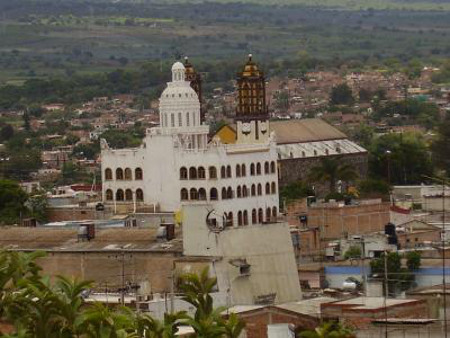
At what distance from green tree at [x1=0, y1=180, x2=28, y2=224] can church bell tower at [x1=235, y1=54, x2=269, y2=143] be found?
7426mm

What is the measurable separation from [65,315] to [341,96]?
439 feet

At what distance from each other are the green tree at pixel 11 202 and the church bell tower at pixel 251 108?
743 centimetres

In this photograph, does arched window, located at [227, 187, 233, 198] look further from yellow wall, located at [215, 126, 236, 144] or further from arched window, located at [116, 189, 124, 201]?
yellow wall, located at [215, 126, 236, 144]

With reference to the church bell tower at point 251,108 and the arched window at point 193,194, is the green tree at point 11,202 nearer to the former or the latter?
the arched window at point 193,194

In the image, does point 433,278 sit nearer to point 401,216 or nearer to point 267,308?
point 267,308

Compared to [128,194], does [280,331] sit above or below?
below

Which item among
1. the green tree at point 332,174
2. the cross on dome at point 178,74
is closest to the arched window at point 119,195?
the cross on dome at point 178,74

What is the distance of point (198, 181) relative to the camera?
70125 millimetres

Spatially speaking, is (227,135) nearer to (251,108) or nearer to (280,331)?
(251,108)

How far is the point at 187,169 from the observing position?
70.4m

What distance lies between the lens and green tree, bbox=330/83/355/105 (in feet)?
536

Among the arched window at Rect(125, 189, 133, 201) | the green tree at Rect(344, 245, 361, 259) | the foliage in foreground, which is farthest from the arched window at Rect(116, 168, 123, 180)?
the foliage in foreground

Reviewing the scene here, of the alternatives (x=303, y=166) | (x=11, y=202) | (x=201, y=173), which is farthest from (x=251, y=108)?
(x=303, y=166)

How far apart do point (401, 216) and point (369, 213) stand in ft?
3.17
